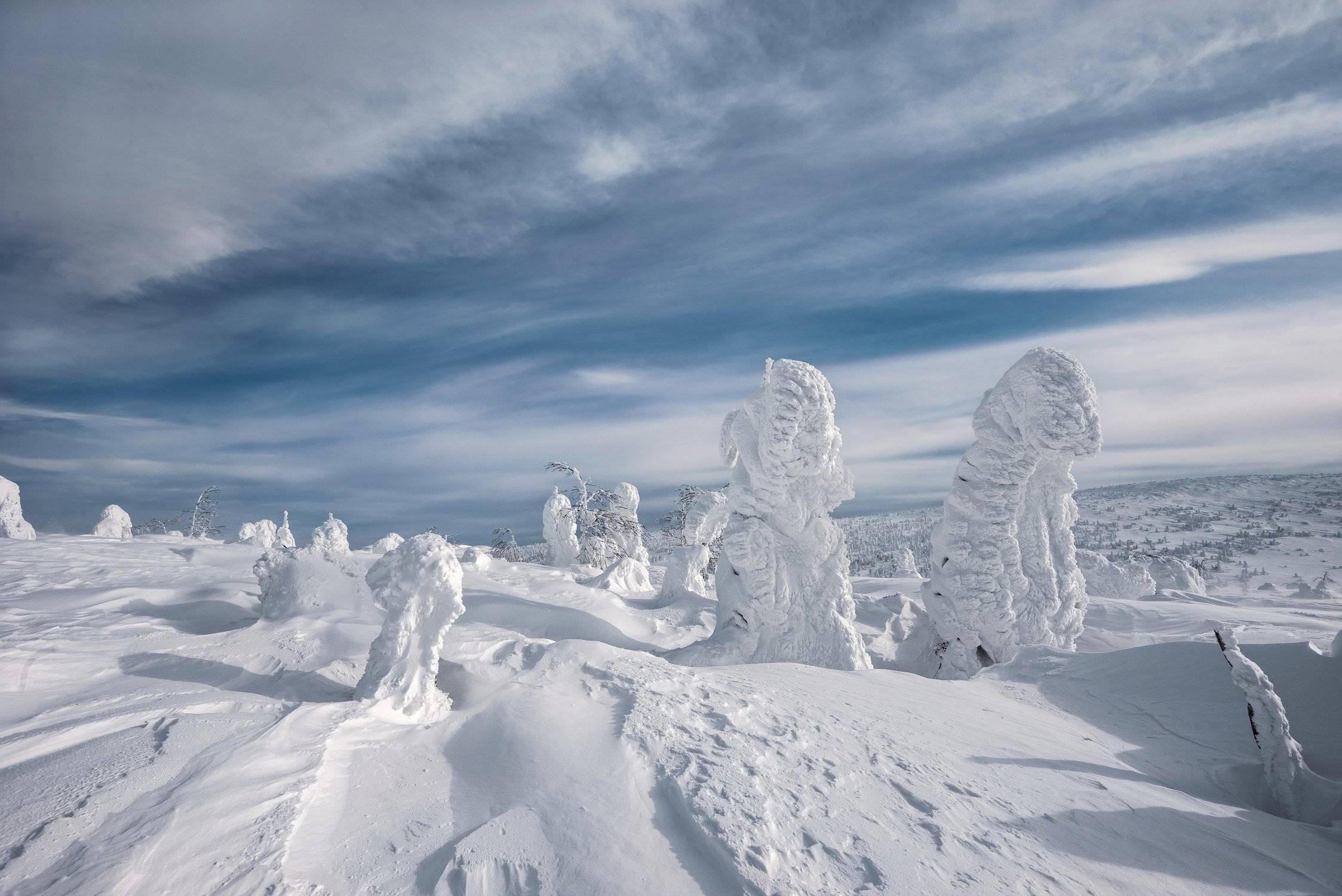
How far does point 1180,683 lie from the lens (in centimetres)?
Result: 640

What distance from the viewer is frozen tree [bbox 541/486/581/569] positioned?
23.1 m

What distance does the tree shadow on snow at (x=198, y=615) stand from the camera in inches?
275

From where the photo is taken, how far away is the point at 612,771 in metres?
3.37

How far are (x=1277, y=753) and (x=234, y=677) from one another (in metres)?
9.01

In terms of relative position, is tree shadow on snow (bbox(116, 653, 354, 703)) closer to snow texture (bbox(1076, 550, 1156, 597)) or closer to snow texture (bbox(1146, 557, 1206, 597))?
snow texture (bbox(1076, 550, 1156, 597))

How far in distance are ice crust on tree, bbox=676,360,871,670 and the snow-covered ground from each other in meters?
2.06

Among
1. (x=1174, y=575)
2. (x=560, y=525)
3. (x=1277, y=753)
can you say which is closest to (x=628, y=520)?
(x=560, y=525)

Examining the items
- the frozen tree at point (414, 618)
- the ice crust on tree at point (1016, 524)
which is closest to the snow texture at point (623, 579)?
the ice crust on tree at point (1016, 524)

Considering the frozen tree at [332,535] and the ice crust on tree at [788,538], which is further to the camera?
the frozen tree at [332,535]

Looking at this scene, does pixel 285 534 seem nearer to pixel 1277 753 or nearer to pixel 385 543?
pixel 385 543

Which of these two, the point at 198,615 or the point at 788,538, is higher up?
the point at 788,538

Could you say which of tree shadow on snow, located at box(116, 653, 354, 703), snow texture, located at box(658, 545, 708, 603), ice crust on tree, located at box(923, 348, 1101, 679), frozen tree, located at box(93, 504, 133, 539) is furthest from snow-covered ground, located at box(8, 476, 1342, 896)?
frozen tree, located at box(93, 504, 133, 539)

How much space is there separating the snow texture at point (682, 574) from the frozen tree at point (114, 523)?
25822 mm

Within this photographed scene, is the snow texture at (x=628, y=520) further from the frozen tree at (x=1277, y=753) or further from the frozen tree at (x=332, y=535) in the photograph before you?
the frozen tree at (x=1277, y=753)
